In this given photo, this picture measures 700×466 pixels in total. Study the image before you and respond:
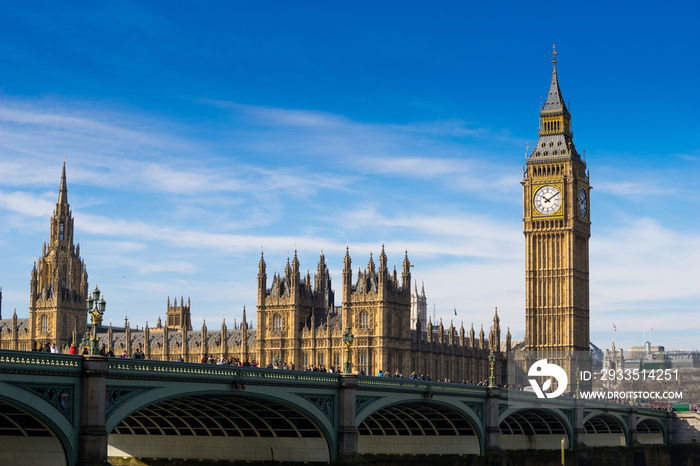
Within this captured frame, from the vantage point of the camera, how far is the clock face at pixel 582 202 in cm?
14938

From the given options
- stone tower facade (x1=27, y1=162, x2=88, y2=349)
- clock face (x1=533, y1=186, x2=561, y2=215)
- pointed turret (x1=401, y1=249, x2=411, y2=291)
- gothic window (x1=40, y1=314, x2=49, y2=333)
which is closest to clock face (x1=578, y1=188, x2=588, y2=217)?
clock face (x1=533, y1=186, x2=561, y2=215)

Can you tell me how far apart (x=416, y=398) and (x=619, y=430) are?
4780 cm

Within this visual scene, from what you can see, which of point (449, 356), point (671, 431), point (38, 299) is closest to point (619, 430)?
point (671, 431)

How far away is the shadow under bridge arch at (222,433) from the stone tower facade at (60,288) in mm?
86644

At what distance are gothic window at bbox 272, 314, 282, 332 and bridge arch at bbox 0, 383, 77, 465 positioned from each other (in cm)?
8047

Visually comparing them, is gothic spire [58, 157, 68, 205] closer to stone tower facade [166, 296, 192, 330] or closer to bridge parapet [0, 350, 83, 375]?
stone tower facade [166, 296, 192, 330]

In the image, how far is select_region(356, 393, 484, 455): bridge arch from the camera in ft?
241

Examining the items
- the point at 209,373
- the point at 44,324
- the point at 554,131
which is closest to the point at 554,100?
the point at 554,131

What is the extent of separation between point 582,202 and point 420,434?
79.7 meters

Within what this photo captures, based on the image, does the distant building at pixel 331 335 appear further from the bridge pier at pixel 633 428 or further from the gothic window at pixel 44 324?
the bridge pier at pixel 633 428

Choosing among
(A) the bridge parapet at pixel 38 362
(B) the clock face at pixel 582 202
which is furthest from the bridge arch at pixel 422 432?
(B) the clock face at pixel 582 202

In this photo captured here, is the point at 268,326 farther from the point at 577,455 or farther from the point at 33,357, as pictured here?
the point at 33,357

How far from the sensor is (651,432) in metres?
115

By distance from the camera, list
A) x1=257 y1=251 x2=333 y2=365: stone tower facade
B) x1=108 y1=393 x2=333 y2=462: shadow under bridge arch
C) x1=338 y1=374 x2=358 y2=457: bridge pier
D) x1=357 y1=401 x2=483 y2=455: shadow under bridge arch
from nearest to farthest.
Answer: x1=338 y1=374 x2=358 y2=457: bridge pier → x1=108 y1=393 x2=333 y2=462: shadow under bridge arch → x1=357 y1=401 x2=483 y2=455: shadow under bridge arch → x1=257 y1=251 x2=333 y2=365: stone tower facade
